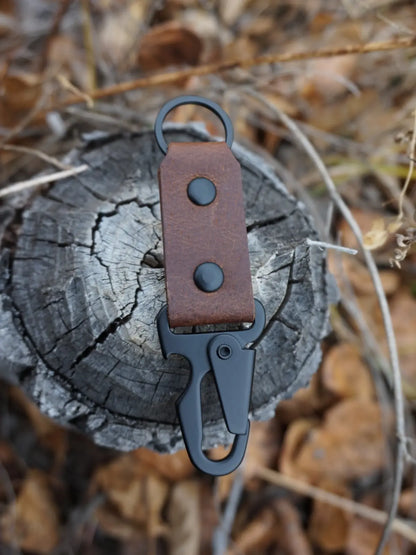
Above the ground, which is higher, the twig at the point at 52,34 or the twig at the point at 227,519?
the twig at the point at 52,34

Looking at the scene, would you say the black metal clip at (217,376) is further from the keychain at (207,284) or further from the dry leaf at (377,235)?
the dry leaf at (377,235)

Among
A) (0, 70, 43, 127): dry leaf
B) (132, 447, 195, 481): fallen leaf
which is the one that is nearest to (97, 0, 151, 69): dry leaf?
(0, 70, 43, 127): dry leaf

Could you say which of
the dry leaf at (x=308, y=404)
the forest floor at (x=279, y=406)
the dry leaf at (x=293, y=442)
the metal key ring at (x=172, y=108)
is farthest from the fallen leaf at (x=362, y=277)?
the metal key ring at (x=172, y=108)

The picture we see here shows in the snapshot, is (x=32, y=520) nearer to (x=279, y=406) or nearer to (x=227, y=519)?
(x=227, y=519)

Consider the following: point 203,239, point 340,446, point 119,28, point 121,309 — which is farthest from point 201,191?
point 119,28

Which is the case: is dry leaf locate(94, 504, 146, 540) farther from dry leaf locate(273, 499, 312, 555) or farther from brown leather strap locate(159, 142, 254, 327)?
brown leather strap locate(159, 142, 254, 327)

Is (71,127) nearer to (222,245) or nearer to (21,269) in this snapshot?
(21,269)
